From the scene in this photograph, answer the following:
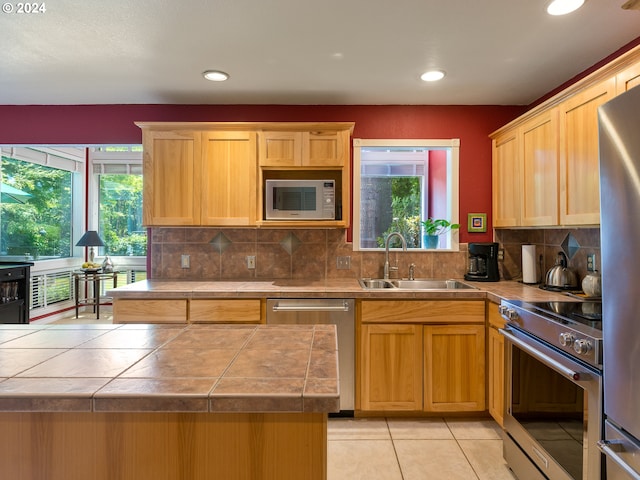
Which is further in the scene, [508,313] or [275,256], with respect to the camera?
[275,256]

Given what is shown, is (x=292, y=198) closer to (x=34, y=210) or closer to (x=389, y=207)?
(x=389, y=207)

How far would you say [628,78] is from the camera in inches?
69.2

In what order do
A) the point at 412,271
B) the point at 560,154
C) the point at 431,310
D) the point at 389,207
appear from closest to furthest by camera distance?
1. the point at 560,154
2. the point at 431,310
3. the point at 412,271
4. the point at 389,207

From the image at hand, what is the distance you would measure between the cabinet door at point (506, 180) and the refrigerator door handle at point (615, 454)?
1.70m

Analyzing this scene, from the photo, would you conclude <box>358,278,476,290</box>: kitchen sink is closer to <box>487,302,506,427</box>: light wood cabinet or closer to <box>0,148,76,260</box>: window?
<box>487,302,506,427</box>: light wood cabinet

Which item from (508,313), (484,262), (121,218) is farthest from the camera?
(121,218)

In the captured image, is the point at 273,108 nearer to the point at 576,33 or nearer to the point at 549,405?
the point at 576,33

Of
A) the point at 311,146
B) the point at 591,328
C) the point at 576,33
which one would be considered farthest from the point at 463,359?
the point at 576,33

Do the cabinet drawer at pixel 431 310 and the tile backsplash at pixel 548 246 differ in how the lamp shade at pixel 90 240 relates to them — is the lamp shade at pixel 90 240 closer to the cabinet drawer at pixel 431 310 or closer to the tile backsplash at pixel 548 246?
the cabinet drawer at pixel 431 310

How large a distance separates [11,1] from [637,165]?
2697mm

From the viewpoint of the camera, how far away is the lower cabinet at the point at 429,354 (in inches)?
102

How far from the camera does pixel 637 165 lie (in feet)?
3.75

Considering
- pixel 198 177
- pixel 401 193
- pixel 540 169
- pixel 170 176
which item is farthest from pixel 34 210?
pixel 540 169

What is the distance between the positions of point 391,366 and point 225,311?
46.6 inches
